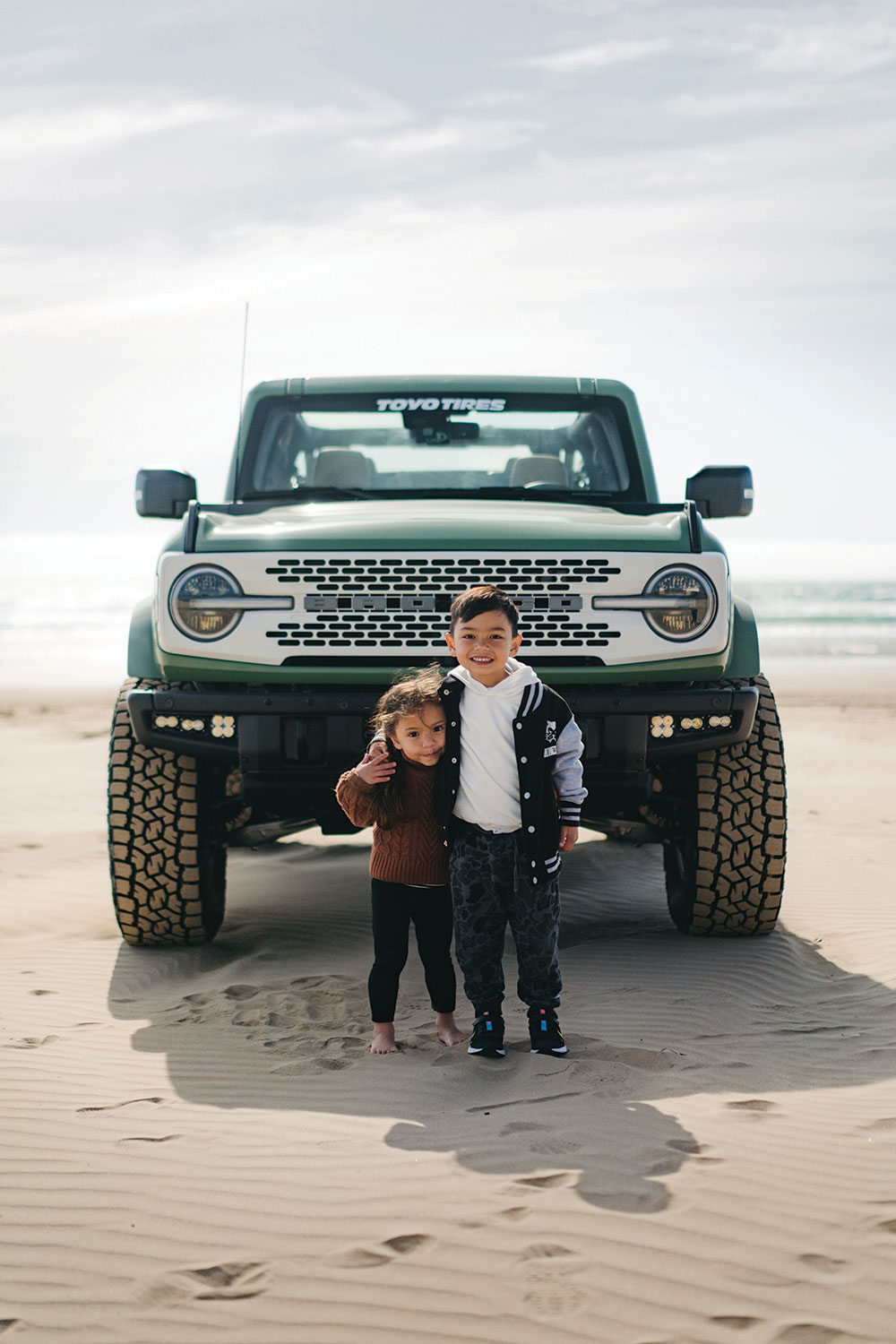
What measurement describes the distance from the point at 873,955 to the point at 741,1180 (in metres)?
2.34

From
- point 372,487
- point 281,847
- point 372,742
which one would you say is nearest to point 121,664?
point 281,847

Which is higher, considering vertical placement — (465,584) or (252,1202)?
(465,584)

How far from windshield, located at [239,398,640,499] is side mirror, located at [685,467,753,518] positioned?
1.47 feet

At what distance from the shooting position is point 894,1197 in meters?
2.67

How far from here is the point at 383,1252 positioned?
2.44 metres

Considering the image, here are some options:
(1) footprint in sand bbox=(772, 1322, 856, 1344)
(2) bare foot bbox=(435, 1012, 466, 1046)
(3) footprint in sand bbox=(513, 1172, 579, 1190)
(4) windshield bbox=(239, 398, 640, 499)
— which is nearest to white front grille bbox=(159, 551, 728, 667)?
(2) bare foot bbox=(435, 1012, 466, 1046)

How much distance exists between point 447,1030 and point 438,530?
1579mm

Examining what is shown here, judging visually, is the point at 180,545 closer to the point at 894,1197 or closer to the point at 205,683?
the point at 205,683

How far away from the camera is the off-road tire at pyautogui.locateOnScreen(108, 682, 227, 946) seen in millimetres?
4594

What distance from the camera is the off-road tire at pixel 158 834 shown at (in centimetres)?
459

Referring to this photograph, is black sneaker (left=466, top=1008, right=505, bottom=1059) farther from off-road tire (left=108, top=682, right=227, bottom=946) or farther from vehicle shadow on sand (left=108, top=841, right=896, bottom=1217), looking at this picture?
off-road tire (left=108, top=682, right=227, bottom=946)

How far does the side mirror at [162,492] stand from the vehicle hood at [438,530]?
0.50m

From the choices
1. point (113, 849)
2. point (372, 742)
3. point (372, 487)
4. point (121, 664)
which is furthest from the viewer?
point (121, 664)

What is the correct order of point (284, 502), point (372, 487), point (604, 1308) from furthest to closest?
point (372, 487)
point (284, 502)
point (604, 1308)
